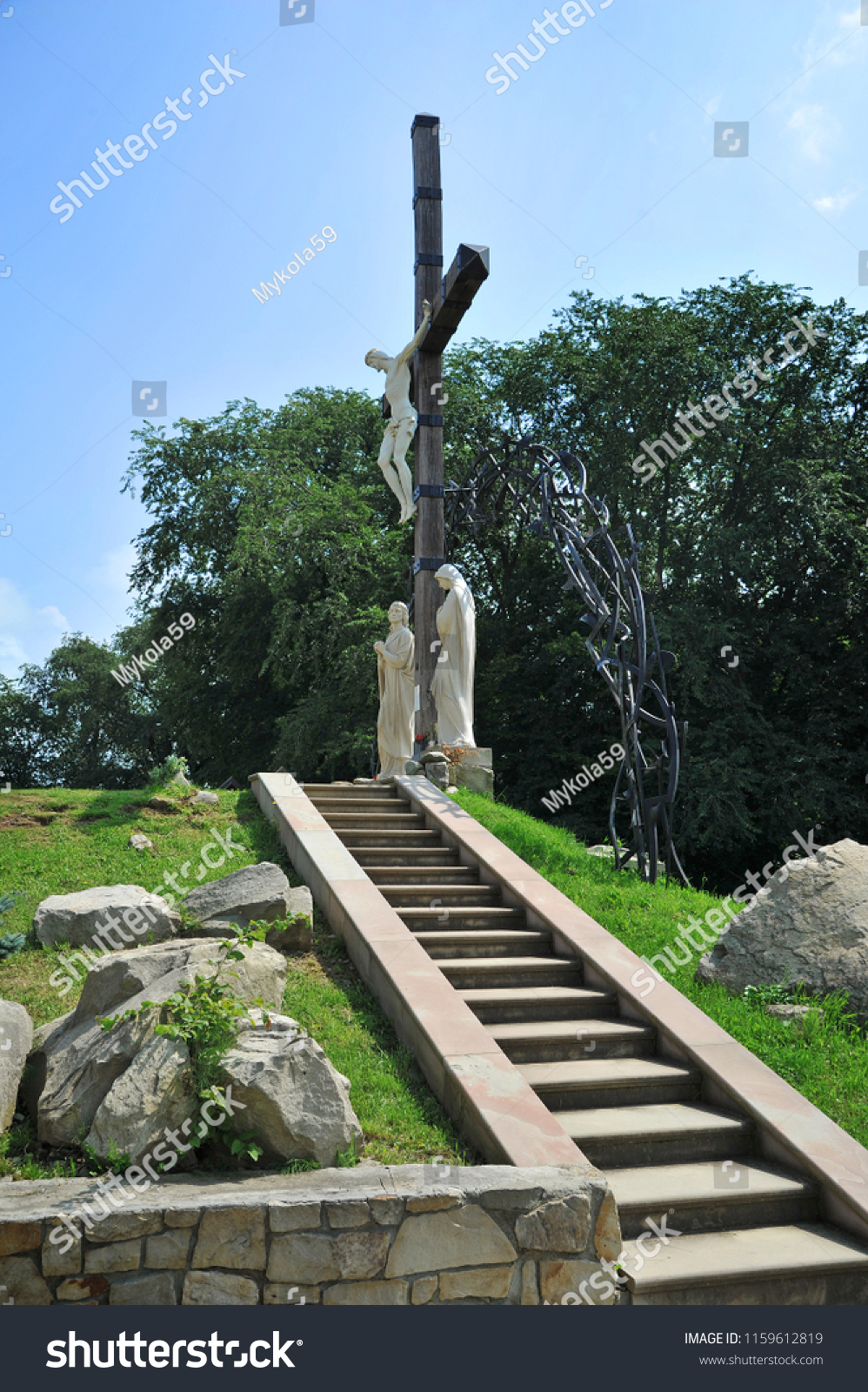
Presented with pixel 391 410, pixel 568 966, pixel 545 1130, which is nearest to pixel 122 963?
pixel 545 1130

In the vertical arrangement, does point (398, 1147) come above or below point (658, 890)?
below

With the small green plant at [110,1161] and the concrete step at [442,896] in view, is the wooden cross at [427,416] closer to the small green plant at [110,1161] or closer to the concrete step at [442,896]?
the concrete step at [442,896]

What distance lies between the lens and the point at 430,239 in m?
13.1

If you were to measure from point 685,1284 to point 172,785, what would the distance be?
8.26 m

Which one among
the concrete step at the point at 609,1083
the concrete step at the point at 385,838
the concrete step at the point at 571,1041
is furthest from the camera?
the concrete step at the point at 385,838

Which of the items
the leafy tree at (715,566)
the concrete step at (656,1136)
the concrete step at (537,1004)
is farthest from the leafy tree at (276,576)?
the concrete step at (656,1136)

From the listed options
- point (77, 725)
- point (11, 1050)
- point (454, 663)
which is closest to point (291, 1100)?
point (11, 1050)

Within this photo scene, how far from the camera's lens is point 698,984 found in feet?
23.1

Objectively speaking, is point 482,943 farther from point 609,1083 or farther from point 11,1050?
point 11,1050

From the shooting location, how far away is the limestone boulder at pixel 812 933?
260 inches

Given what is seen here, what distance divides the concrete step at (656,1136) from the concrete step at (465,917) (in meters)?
2.50

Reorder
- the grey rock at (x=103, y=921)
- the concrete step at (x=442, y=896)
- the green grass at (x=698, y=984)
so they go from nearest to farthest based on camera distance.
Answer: the green grass at (x=698, y=984) < the grey rock at (x=103, y=921) < the concrete step at (x=442, y=896)

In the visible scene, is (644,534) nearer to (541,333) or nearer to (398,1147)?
(541,333)

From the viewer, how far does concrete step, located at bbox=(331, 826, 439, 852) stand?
382 inches
